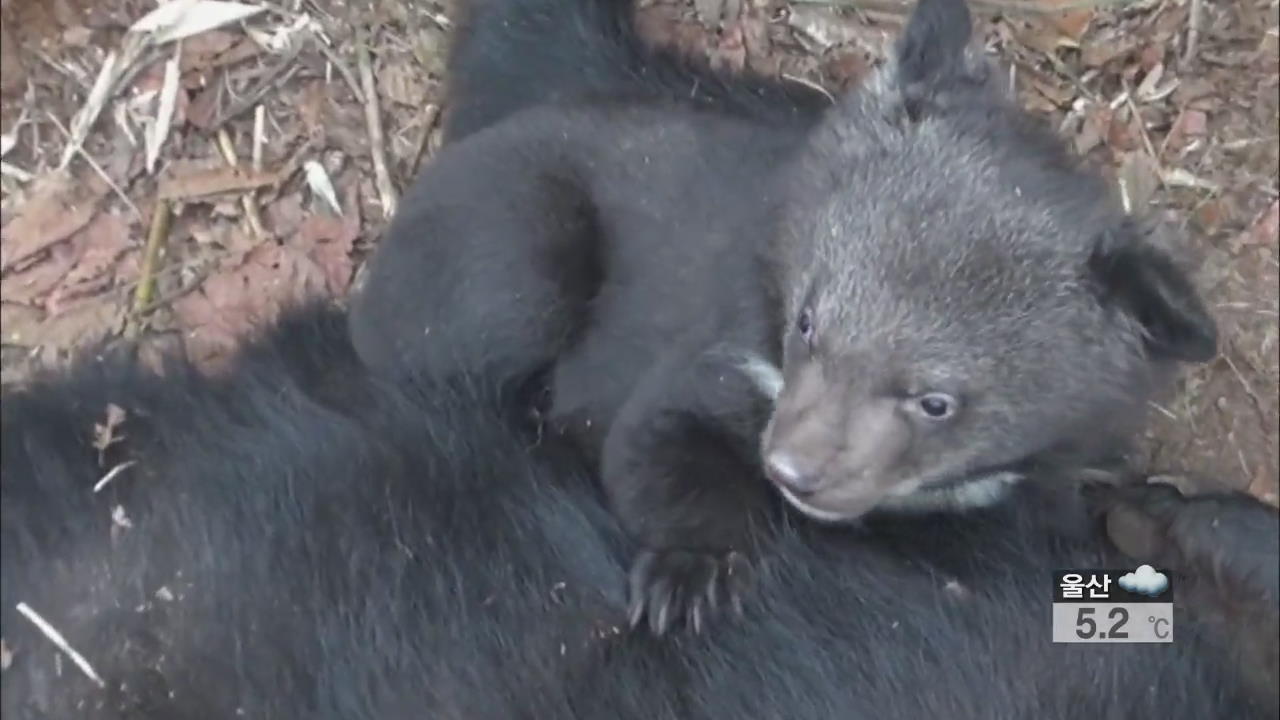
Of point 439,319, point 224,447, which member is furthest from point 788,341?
point 224,447

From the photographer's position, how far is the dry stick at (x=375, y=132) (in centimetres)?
289

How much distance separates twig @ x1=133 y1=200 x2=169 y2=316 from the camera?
290cm

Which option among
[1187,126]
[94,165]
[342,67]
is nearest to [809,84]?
[1187,126]

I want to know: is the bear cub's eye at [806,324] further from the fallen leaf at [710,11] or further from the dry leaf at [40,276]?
the dry leaf at [40,276]

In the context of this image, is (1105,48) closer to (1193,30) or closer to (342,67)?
(1193,30)

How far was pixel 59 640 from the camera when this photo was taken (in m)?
2.18

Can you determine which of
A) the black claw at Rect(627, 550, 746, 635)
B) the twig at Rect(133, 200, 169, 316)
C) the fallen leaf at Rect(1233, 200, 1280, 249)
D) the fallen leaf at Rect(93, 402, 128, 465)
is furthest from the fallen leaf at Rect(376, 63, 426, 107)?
the fallen leaf at Rect(1233, 200, 1280, 249)

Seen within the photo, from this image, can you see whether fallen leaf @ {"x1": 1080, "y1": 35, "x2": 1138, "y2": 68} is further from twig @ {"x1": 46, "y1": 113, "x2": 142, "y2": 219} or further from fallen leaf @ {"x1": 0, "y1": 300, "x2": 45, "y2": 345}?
fallen leaf @ {"x1": 0, "y1": 300, "x2": 45, "y2": 345}

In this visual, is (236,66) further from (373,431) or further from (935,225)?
(935,225)

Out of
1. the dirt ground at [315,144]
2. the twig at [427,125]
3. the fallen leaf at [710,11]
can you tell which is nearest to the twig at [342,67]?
the dirt ground at [315,144]

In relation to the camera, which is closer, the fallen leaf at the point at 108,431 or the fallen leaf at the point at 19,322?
the fallen leaf at the point at 108,431

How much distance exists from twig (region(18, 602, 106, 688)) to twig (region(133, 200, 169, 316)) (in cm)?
82

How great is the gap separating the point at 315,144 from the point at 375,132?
130 mm

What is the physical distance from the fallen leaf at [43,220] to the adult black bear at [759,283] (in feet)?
2.56
